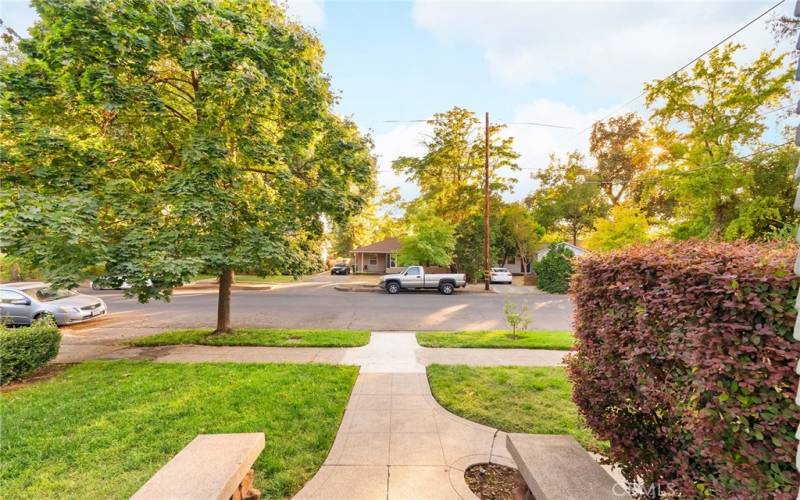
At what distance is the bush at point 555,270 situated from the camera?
18.3 meters

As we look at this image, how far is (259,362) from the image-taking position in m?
6.05

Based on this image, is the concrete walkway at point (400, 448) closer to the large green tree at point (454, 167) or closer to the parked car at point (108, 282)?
the parked car at point (108, 282)

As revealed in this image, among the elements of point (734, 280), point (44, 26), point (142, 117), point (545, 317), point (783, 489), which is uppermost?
point (44, 26)

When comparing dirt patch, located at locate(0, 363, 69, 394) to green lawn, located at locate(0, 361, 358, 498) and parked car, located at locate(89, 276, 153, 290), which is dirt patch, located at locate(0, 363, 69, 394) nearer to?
green lawn, located at locate(0, 361, 358, 498)

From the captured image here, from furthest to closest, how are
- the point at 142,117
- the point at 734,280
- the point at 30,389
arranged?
the point at 142,117, the point at 30,389, the point at 734,280

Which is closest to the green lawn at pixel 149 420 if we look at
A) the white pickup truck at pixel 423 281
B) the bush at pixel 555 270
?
the white pickup truck at pixel 423 281

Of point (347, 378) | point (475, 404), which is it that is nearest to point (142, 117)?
point (347, 378)

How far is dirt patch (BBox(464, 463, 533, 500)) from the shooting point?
2.72m

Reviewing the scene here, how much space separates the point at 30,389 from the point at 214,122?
538cm

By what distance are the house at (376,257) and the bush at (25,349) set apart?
2836 centimetres

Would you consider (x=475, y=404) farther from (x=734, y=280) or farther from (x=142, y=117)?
(x=142, y=117)

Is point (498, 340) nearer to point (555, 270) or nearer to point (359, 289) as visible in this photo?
point (359, 289)

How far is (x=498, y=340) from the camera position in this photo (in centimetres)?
756

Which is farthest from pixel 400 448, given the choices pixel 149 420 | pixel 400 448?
pixel 149 420
